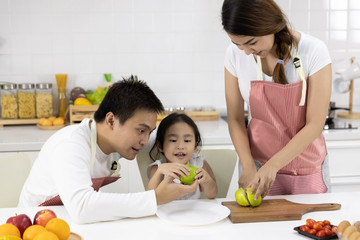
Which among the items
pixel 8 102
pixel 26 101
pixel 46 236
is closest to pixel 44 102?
pixel 26 101

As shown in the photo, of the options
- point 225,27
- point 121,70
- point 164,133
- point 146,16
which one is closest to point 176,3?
point 146,16

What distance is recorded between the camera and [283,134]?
1.96 m

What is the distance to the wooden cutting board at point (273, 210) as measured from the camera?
1473mm

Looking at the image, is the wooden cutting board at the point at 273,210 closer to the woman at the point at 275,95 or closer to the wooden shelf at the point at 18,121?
the woman at the point at 275,95

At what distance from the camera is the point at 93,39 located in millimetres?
3297

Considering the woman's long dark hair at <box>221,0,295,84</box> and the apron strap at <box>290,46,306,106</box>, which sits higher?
the woman's long dark hair at <box>221,0,295,84</box>

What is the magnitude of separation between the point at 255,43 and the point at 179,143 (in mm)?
591

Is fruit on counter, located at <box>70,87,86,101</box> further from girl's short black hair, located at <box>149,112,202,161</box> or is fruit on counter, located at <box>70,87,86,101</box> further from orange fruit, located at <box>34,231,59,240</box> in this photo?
orange fruit, located at <box>34,231,59,240</box>

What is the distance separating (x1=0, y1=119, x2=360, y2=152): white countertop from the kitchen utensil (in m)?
0.26

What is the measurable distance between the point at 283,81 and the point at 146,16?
166 centimetres

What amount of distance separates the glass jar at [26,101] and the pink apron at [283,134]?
1761 mm

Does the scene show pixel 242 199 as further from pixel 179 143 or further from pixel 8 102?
pixel 8 102

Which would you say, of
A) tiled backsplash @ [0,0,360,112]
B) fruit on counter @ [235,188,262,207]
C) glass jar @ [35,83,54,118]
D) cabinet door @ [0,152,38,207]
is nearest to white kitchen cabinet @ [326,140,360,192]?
tiled backsplash @ [0,0,360,112]

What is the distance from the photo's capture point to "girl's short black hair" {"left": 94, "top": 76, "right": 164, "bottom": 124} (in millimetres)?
1699
